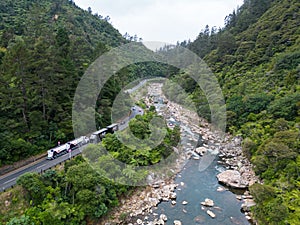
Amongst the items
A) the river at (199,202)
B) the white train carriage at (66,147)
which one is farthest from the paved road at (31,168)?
the river at (199,202)

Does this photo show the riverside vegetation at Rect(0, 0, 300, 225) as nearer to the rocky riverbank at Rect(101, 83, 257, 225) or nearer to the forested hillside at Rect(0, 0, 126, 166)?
the forested hillside at Rect(0, 0, 126, 166)

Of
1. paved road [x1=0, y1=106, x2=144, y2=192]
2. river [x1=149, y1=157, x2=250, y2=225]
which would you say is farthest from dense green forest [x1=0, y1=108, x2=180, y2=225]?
river [x1=149, y1=157, x2=250, y2=225]

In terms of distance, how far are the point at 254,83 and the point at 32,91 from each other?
33.7 metres

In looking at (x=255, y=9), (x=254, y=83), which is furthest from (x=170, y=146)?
(x=255, y=9)

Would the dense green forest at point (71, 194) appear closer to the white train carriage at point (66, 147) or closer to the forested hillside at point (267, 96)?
the white train carriage at point (66, 147)

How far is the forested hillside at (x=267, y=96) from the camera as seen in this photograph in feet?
54.7

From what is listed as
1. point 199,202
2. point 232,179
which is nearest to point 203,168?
point 232,179

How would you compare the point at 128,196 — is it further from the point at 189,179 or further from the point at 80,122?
the point at 80,122

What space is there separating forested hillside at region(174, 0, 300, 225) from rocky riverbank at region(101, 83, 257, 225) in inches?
70.9

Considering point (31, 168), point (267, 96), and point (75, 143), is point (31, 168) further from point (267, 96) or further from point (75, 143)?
point (267, 96)

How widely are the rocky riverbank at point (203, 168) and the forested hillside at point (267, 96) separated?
180 cm

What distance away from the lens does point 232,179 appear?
72.9 feet

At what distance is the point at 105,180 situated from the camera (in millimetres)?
18094

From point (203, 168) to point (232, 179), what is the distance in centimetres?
389
